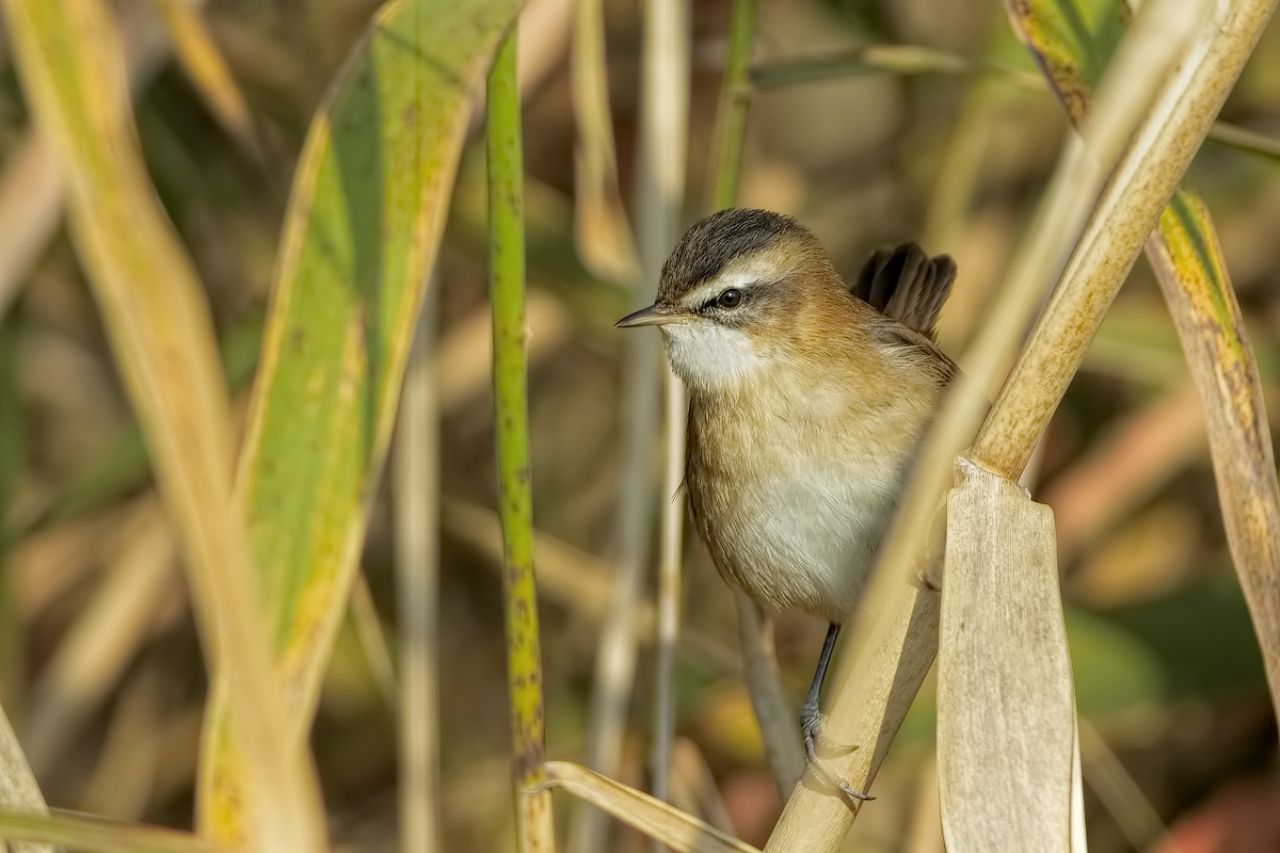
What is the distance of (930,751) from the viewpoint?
2777 mm

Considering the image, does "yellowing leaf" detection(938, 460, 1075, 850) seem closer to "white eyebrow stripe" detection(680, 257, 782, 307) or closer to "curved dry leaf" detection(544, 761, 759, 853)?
"curved dry leaf" detection(544, 761, 759, 853)

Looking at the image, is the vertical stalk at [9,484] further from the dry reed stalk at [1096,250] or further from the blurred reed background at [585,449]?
the dry reed stalk at [1096,250]

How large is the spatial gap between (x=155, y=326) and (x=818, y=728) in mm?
1307

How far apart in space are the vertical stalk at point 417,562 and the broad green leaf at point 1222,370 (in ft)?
4.18

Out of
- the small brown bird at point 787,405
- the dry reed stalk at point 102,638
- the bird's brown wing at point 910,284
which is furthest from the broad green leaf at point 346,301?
the dry reed stalk at point 102,638

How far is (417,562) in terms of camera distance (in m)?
2.70

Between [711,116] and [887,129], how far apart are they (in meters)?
0.47

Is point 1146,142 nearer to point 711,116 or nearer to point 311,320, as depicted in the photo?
point 311,320

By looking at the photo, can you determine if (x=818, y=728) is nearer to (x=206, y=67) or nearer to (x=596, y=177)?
(x=596, y=177)

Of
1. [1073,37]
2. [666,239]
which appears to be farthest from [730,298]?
[1073,37]

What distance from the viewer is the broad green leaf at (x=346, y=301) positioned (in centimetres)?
168

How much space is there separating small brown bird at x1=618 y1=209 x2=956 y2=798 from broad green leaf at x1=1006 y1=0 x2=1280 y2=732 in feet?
1.72

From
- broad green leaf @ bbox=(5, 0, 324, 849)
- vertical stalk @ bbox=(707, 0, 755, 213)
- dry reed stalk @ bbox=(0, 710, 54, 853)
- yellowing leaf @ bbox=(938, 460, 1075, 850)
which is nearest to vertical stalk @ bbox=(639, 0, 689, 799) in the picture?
vertical stalk @ bbox=(707, 0, 755, 213)

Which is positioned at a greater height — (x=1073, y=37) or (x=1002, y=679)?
(x=1073, y=37)
